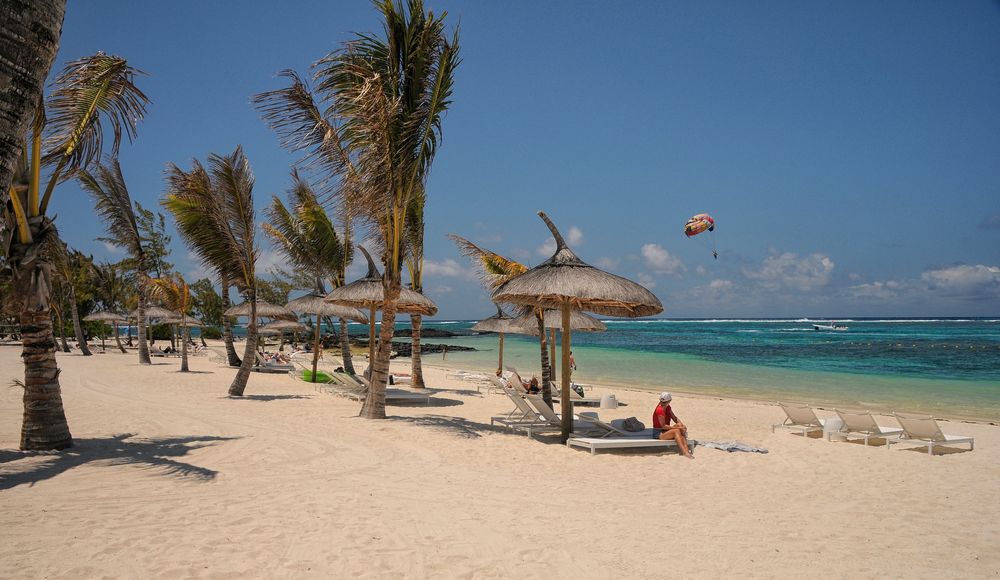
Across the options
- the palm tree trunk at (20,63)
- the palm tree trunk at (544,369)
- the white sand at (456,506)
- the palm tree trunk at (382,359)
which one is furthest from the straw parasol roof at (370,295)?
the palm tree trunk at (20,63)

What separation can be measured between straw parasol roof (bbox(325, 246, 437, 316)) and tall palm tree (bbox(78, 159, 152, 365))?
7.83 meters

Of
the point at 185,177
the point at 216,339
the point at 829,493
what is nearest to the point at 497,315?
the point at 185,177

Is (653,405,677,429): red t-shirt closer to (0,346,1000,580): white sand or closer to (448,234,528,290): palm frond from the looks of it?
(0,346,1000,580): white sand

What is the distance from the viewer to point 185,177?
11211mm

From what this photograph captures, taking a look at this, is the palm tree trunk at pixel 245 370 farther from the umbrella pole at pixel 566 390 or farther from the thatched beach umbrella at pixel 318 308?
the umbrella pole at pixel 566 390

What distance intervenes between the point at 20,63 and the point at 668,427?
303 inches

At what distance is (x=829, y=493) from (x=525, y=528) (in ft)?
12.0

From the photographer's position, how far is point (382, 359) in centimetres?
895

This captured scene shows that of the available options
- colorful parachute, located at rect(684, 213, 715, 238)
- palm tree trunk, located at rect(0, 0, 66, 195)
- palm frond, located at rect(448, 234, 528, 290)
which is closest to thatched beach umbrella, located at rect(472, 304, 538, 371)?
palm frond, located at rect(448, 234, 528, 290)

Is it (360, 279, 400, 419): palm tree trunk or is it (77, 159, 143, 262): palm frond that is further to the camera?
(77, 159, 143, 262): palm frond

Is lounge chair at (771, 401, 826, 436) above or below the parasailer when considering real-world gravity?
below

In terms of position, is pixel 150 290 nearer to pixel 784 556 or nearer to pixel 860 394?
pixel 784 556

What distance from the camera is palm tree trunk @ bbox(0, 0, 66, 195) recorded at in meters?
1.94

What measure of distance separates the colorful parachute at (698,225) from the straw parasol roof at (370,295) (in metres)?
11.4
